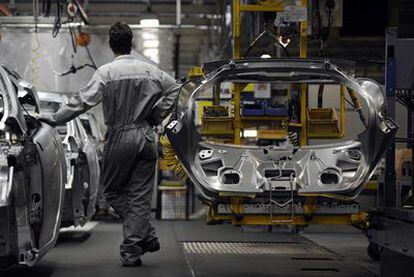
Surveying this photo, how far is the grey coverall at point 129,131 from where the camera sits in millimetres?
8227

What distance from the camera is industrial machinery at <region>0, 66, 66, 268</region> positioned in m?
6.43

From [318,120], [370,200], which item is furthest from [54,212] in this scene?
[370,200]

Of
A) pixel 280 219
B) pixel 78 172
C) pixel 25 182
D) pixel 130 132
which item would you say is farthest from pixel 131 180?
pixel 78 172

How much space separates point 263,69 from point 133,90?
1.40 metres

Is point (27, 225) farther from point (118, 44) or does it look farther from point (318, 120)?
point (318, 120)

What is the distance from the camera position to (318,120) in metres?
8.48

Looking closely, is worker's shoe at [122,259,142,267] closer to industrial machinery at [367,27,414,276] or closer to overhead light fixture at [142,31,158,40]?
industrial machinery at [367,27,414,276]

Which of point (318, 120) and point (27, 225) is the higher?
point (318, 120)

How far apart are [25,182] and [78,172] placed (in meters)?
4.28

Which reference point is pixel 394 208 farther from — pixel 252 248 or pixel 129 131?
pixel 252 248

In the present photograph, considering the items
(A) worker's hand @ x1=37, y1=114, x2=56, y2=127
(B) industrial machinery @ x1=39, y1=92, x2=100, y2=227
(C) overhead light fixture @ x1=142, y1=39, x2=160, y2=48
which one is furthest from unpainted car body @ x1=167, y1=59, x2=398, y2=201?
A: (C) overhead light fixture @ x1=142, y1=39, x2=160, y2=48

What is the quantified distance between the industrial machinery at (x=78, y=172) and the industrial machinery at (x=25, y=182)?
8.62 ft

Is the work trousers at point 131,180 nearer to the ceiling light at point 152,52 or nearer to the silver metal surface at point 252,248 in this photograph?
the silver metal surface at point 252,248

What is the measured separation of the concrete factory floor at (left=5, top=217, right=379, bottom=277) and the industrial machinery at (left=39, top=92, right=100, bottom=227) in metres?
0.44
